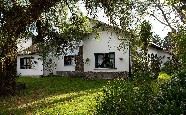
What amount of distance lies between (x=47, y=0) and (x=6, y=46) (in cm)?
287

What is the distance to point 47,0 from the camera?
16844 millimetres

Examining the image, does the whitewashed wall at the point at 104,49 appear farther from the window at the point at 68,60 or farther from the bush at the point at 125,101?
the bush at the point at 125,101

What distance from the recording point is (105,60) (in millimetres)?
40031

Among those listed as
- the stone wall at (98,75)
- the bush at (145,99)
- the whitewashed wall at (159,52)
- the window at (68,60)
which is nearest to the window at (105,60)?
the stone wall at (98,75)

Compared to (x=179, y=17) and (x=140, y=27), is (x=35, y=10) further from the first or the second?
(x=179, y=17)

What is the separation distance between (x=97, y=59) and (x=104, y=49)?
5.46 feet

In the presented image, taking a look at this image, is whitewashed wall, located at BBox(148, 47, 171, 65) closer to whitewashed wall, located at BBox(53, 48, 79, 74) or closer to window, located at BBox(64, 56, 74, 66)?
whitewashed wall, located at BBox(53, 48, 79, 74)

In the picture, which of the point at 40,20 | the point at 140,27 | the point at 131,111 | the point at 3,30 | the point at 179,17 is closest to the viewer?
the point at 131,111

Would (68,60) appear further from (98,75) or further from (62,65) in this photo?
(98,75)

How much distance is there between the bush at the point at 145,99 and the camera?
9.03m

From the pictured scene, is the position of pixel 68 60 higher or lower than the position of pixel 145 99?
higher

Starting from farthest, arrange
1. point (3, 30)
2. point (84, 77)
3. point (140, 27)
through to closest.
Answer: point (84, 77), point (140, 27), point (3, 30)

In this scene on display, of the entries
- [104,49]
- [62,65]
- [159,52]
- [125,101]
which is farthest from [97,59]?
[125,101]

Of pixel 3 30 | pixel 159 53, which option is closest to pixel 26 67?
pixel 159 53
